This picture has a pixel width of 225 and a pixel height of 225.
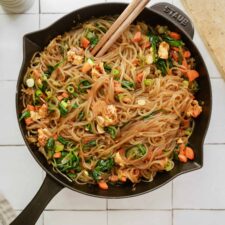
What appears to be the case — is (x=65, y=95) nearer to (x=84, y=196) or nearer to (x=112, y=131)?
(x=112, y=131)

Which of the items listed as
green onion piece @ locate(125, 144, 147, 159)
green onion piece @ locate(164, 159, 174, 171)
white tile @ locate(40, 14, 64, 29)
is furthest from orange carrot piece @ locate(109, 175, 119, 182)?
white tile @ locate(40, 14, 64, 29)

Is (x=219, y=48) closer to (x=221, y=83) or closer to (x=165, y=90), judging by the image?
(x=221, y=83)

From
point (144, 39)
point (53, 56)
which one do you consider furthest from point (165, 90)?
point (53, 56)

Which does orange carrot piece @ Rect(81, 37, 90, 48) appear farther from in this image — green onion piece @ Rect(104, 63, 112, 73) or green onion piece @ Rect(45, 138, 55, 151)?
green onion piece @ Rect(45, 138, 55, 151)

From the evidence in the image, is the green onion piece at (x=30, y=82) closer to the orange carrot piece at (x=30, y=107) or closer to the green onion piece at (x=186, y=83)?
the orange carrot piece at (x=30, y=107)

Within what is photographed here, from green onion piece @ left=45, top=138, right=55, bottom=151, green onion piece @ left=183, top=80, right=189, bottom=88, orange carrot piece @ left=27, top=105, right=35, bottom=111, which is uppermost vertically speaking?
orange carrot piece @ left=27, top=105, right=35, bottom=111

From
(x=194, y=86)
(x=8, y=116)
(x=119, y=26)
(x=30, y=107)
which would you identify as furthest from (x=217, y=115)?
(x=8, y=116)
